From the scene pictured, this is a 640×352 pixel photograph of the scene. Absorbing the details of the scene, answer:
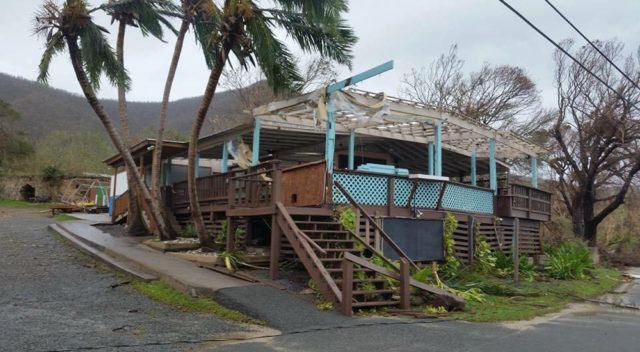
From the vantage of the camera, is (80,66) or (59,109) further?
(59,109)

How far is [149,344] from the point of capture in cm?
573

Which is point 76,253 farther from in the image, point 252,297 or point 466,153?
point 466,153

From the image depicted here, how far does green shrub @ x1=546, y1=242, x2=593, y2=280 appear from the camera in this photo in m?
14.8

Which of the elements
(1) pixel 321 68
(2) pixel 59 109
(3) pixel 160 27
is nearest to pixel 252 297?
(3) pixel 160 27

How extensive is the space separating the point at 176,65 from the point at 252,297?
10.3 meters

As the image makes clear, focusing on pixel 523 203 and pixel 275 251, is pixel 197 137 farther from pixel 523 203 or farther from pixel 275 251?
pixel 523 203

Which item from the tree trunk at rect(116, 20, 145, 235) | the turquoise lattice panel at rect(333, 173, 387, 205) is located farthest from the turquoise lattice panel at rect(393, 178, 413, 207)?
the tree trunk at rect(116, 20, 145, 235)

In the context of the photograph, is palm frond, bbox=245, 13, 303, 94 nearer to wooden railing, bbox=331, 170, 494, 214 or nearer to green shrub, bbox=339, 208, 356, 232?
wooden railing, bbox=331, 170, 494, 214

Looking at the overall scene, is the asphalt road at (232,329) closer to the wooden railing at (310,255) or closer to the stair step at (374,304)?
the stair step at (374,304)

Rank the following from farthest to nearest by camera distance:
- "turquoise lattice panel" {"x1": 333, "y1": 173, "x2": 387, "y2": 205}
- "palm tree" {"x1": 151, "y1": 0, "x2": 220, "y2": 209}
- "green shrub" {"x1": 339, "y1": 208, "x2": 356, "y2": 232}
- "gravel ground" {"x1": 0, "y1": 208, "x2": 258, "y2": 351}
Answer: "palm tree" {"x1": 151, "y1": 0, "x2": 220, "y2": 209} < "turquoise lattice panel" {"x1": 333, "y1": 173, "x2": 387, "y2": 205} < "green shrub" {"x1": 339, "y1": 208, "x2": 356, "y2": 232} < "gravel ground" {"x1": 0, "y1": 208, "x2": 258, "y2": 351}

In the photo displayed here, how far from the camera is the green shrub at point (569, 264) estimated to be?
1479 cm

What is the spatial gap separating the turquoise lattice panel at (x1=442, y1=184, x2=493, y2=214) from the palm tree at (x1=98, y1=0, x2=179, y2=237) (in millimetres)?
9060

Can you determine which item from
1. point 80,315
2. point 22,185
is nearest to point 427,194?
point 80,315

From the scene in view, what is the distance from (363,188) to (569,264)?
817 centimetres
